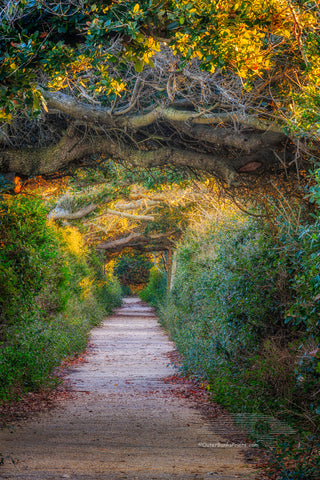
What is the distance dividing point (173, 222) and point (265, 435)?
79.3ft

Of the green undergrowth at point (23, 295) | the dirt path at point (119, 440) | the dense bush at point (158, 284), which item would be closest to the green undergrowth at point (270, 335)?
the dirt path at point (119, 440)

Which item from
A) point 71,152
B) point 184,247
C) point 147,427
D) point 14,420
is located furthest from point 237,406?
point 184,247

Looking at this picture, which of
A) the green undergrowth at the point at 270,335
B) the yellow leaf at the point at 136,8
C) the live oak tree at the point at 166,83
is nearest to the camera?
the yellow leaf at the point at 136,8

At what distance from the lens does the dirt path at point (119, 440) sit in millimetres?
5250

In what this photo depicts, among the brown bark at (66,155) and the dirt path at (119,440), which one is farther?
the brown bark at (66,155)

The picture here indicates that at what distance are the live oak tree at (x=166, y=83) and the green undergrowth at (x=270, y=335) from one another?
136 cm

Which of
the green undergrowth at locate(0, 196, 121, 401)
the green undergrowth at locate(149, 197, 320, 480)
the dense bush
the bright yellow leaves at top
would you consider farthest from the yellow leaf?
the dense bush

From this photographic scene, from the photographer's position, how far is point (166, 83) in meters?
7.89

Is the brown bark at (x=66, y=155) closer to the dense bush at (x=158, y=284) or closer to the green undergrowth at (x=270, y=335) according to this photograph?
the green undergrowth at (x=270, y=335)

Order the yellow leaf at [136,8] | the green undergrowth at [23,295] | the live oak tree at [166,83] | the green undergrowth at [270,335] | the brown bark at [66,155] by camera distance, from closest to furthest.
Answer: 1. the yellow leaf at [136,8]
2. the green undergrowth at [270,335]
3. the live oak tree at [166,83]
4. the green undergrowth at [23,295]
5. the brown bark at [66,155]

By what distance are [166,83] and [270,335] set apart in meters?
4.22

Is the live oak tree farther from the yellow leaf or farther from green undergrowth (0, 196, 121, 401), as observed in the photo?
green undergrowth (0, 196, 121, 401)

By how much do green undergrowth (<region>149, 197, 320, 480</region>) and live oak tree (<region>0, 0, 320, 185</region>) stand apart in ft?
→ 4.45

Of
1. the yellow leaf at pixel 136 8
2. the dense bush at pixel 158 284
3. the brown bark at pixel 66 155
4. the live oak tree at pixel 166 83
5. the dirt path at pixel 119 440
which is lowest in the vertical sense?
the dense bush at pixel 158 284
